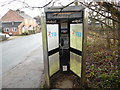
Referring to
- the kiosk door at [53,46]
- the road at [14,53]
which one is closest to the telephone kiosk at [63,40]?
the kiosk door at [53,46]

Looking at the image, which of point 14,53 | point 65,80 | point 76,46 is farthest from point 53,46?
point 14,53

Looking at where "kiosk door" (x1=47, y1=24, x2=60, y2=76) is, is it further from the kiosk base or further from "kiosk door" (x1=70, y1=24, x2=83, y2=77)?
"kiosk door" (x1=70, y1=24, x2=83, y2=77)

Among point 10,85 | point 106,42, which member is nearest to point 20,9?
point 10,85

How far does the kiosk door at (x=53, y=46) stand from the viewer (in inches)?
128

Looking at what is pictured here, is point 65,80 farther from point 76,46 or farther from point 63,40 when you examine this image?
point 63,40

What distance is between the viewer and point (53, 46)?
347cm

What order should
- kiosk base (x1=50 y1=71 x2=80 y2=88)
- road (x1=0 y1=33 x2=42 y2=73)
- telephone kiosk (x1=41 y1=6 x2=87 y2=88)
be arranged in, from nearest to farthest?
1. telephone kiosk (x1=41 y1=6 x2=87 y2=88)
2. kiosk base (x1=50 y1=71 x2=80 y2=88)
3. road (x1=0 y1=33 x2=42 y2=73)

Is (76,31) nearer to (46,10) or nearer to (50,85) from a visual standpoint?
(46,10)

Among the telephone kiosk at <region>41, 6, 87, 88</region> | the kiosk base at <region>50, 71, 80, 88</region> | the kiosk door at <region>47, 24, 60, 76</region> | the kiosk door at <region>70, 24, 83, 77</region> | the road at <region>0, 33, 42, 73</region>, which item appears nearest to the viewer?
the telephone kiosk at <region>41, 6, 87, 88</region>

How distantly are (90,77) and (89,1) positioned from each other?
255 centimetres

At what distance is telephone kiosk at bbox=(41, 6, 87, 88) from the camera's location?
9.46 ft

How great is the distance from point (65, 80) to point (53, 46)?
1.25m

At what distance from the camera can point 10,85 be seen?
11.8ft

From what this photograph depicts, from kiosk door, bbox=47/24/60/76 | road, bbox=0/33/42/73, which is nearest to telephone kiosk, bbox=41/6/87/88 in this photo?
kiosk door, bbox=47/24/60/76
